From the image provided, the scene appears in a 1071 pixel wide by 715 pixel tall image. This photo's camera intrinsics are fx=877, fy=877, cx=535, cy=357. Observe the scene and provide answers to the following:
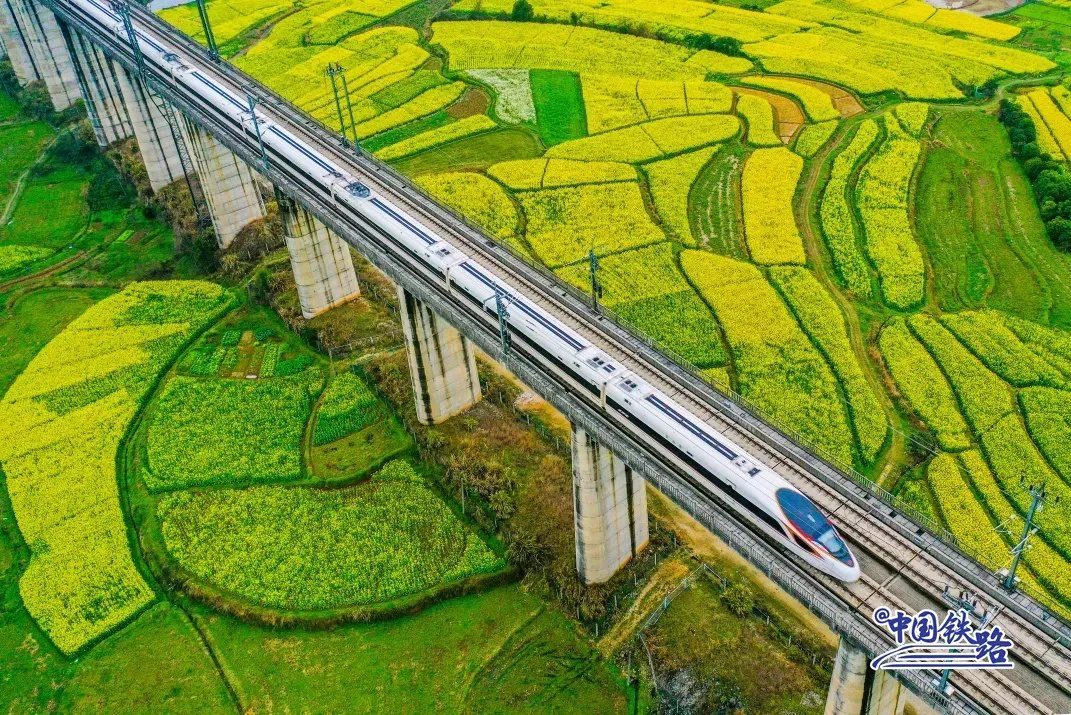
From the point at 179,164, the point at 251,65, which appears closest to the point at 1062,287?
the point at 179,164

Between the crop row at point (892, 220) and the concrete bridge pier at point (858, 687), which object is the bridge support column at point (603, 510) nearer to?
the concrete bridge pier at point (858, 687)

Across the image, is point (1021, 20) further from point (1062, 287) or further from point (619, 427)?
point (619, 427)

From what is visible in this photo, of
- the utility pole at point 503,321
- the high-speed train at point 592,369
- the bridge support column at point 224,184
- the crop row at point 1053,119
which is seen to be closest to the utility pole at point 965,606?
the high-speed train at point 592,369

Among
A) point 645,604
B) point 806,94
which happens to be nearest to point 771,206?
point 806,94

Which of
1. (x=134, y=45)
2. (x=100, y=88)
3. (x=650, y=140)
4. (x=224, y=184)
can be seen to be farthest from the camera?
(x=100, y=88)

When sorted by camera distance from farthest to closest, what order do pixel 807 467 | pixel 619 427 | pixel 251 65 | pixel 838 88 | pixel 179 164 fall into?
pixel 251 65
pixel 838 88
pixel 179 164
pixel 619 427
pixel 807 467

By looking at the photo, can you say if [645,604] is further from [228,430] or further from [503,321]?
[228,430]
